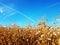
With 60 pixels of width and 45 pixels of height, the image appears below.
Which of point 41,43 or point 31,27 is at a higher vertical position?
point 31,27

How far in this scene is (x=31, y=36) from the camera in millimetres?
5961

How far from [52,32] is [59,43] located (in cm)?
55

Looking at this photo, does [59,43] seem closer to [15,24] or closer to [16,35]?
[16,35]

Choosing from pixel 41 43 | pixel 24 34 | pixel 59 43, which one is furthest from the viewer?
pixel 24 34

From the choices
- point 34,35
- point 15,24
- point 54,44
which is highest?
point 15,24

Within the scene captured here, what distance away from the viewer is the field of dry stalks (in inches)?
221

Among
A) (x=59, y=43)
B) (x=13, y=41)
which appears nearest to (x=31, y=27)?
(x=13, y=41)

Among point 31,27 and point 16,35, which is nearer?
point 16,35

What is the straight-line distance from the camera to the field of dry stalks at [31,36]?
560cm

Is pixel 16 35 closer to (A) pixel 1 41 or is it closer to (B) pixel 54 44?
(A) pixel 1 41

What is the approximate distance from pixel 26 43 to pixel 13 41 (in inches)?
15.7

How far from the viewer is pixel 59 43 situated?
17.1ft

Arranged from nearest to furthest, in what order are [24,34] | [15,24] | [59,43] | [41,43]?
[59,43] → [41,43] → [24,34] → [15,24]

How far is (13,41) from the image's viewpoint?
5801 millimetres
